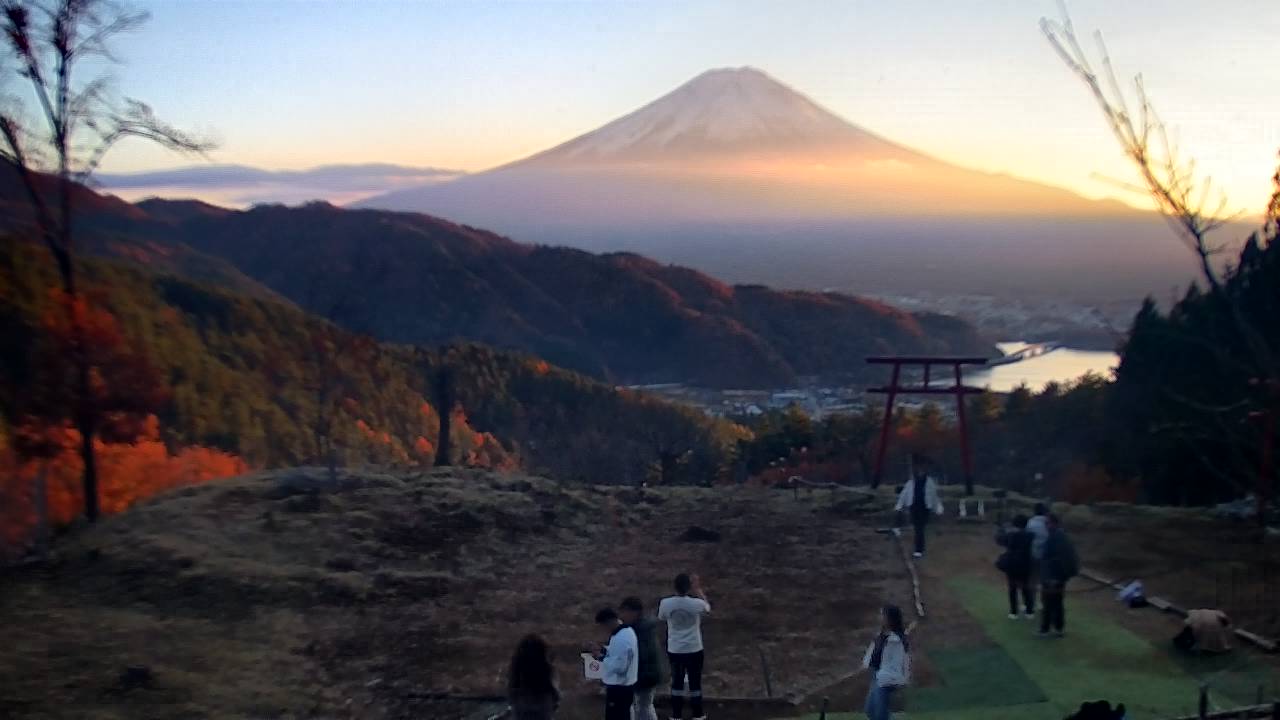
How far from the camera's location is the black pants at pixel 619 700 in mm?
6281

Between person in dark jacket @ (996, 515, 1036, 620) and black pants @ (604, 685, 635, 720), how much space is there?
4269 millimetres

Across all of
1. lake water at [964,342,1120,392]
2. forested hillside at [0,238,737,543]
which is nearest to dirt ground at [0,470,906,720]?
forested hillside at [0,238,737,543]

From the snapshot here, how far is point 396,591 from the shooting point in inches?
438

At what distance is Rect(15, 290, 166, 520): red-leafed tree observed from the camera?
12375 mm

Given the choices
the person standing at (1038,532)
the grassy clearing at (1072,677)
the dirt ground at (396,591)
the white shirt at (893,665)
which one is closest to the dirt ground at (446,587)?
the dirt ground at (396,591)

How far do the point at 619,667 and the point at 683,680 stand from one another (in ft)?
3.84

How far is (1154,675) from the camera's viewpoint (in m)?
8.04

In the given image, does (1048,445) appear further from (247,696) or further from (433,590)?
(247,696)

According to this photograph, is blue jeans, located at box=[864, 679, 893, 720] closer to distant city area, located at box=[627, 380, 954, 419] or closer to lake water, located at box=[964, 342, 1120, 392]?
distant city area, located at box=[627, 380, 954, 419]

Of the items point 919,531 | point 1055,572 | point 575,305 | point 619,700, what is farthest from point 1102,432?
point 575,305

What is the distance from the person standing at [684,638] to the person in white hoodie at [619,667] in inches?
26.5

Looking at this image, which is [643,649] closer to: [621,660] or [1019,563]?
[621,660]

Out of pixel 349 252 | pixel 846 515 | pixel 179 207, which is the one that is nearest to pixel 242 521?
pixel 846 515

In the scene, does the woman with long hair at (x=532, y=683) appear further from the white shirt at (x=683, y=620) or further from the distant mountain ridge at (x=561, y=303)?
the distant mountain ridge at (x=561, y=303)
